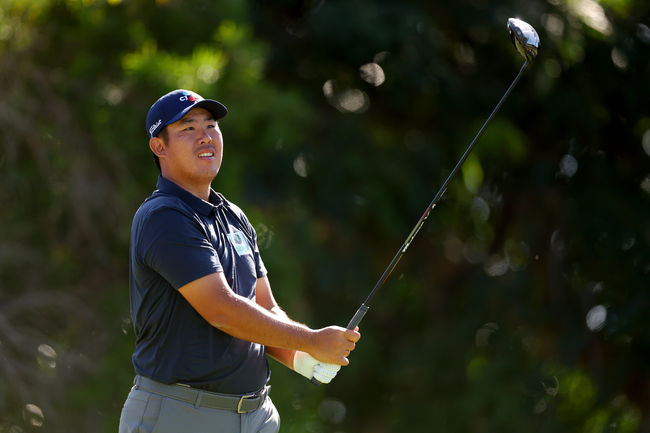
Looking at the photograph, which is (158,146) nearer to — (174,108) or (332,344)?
(174,108)

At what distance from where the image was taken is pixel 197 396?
2.20 meters

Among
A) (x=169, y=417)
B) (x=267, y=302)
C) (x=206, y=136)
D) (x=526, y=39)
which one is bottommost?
(x=169, y=417)

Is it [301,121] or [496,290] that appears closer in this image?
[301,121]

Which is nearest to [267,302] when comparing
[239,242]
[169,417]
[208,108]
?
[239,242]

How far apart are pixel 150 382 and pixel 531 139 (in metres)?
5.30

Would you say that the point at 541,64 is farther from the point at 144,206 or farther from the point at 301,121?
the point at 144,206

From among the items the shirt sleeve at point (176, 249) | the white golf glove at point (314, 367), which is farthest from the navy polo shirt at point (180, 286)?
the white golf glove at point (314, 367)

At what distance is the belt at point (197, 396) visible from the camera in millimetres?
2197

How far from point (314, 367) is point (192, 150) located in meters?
0.62

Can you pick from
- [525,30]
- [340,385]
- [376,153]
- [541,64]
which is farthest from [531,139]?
[525,30]

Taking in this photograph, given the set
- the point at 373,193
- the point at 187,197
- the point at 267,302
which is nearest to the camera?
the point at 187,197

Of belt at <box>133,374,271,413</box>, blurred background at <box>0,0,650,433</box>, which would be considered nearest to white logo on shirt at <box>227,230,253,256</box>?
belt at <box>133,374,271,413</box>

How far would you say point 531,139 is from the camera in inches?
277

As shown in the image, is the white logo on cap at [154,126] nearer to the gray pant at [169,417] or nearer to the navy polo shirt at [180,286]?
the navy polo shirt at [180,286]
